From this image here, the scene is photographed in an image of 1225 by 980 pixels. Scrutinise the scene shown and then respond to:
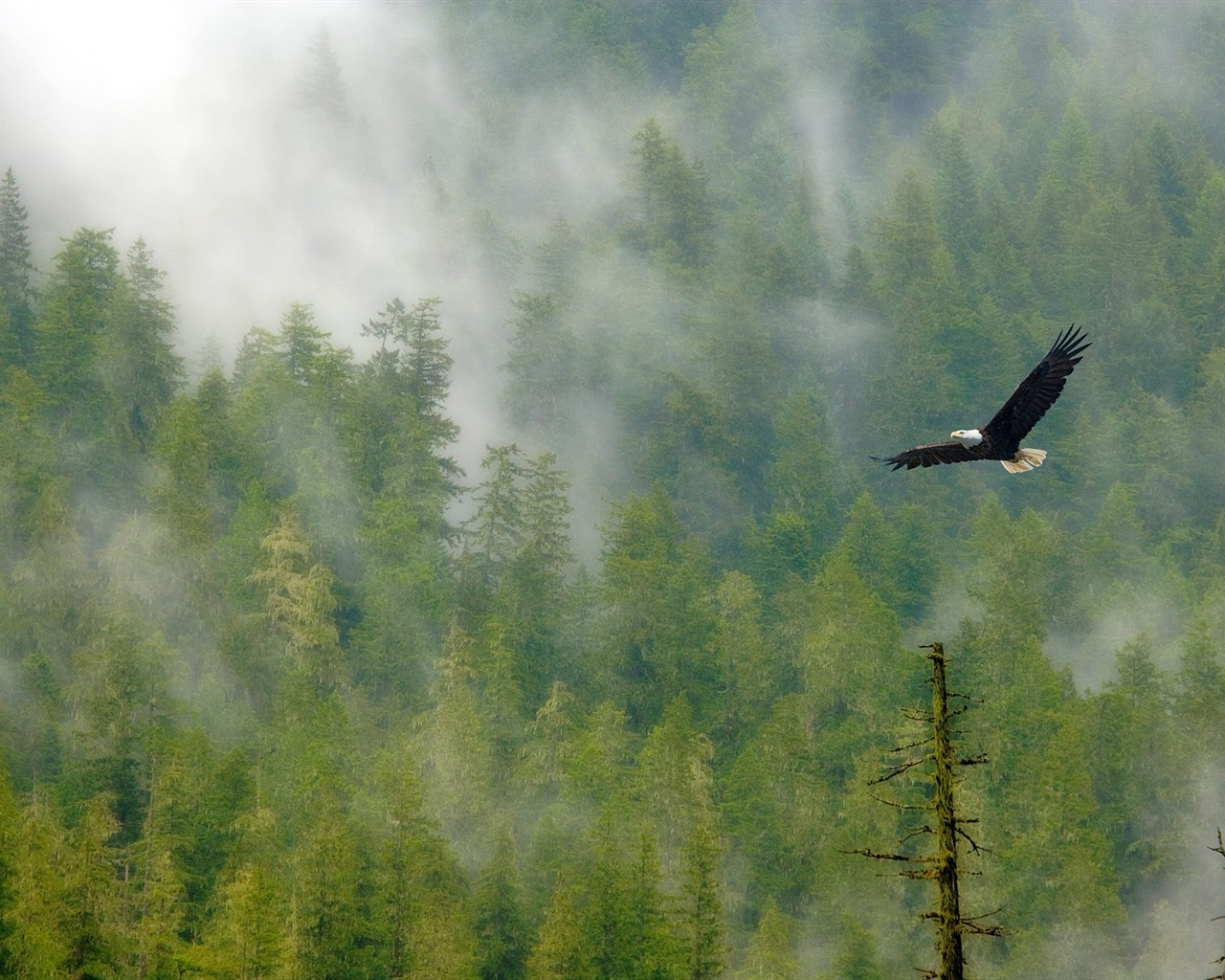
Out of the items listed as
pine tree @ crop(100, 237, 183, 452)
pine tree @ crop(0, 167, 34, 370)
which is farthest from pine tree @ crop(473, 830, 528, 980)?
pine tree @ crop(0, 167, 34, 370)

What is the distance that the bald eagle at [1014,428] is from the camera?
1145 inches

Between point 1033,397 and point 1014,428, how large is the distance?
0.80m

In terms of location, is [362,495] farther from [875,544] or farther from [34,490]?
[875,544]

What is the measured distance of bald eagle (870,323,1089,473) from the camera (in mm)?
29094

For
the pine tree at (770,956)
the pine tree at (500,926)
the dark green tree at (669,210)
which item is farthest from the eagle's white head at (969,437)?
the dark green tree at (669,210)

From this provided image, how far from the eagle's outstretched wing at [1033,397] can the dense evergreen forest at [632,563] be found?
30.6 metres

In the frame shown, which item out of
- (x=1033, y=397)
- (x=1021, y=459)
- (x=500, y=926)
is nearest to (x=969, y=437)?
(x=1033, y=397)

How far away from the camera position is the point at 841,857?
228 feet

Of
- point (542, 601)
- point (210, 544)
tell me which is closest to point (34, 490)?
point (210, 544)

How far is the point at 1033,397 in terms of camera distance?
29.9 meters

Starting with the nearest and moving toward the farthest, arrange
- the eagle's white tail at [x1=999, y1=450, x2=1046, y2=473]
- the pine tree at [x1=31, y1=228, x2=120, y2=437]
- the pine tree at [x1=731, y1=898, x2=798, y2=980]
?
1. the eagle's white tail at [x1=999, y1=450, x2=1046, y2=473]
2. the pine tree at [x1=731, y1=898, x2=798, y2=980]
3. the pine tree at [x1=31, y1=228, x2=120, y2=437]

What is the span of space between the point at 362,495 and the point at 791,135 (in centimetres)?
6917

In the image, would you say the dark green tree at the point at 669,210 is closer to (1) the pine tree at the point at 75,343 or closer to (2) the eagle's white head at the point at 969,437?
(1) the pine tree at the point at 75,343

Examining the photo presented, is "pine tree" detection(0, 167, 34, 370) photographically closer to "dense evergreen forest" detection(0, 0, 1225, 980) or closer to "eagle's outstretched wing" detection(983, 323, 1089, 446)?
"dense evergreen forest" detection(0, 0, 1225, 980)
